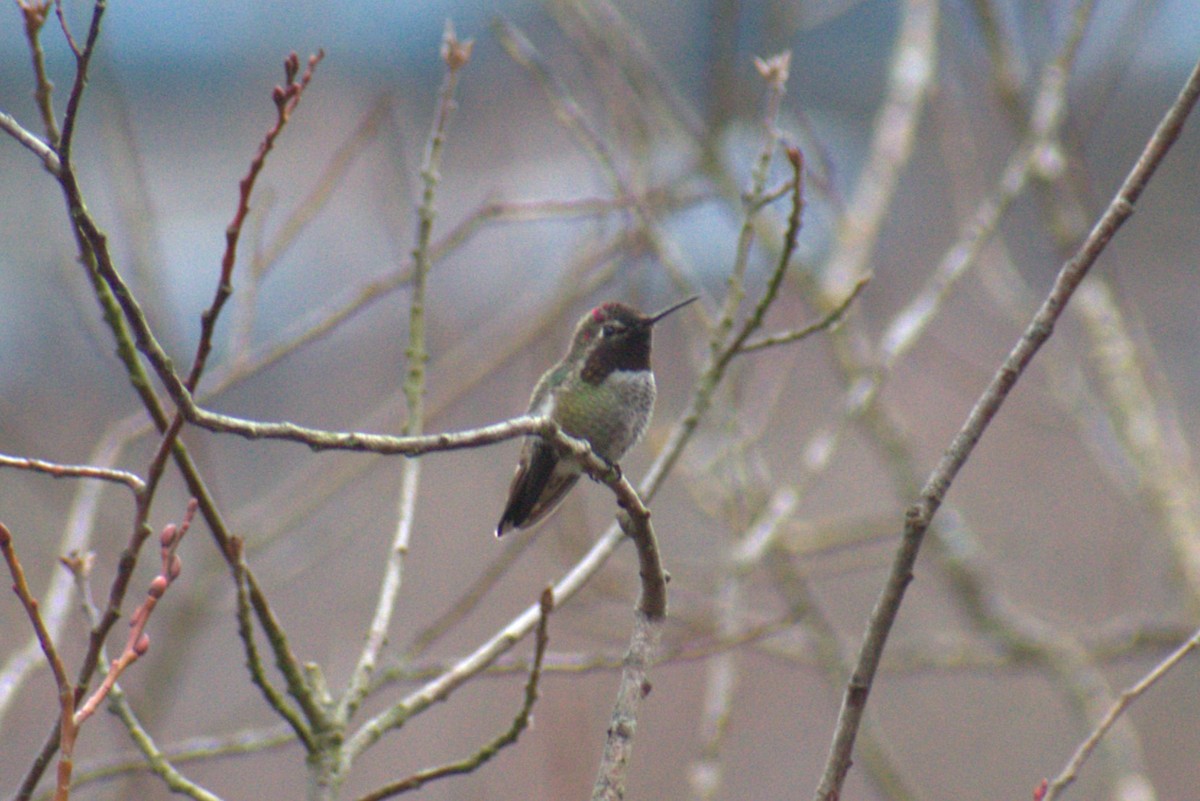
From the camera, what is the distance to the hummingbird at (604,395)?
13.0ft

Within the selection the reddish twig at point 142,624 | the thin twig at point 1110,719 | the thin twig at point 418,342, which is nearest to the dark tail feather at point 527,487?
the thin twig at point 418,342

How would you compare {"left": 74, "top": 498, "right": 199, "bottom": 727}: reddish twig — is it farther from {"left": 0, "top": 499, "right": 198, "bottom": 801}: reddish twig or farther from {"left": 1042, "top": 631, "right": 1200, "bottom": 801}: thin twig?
{"left": 1042, "top": 631, "right": 1200, "bottom": 801}: thin twig

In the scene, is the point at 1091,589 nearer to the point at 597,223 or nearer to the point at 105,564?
the point at 597,223

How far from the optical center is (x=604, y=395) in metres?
4.04

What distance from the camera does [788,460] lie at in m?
10.1

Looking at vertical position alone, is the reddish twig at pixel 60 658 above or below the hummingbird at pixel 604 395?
below

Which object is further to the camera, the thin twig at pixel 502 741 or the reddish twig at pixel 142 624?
the thin twig at pixel 502 741

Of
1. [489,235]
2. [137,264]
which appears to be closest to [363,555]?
[489,235]

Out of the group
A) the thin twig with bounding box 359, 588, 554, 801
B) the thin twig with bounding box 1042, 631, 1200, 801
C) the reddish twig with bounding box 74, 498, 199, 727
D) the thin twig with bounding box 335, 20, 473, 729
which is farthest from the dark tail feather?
the thin twig with bounding box 1042, 631, 1200, 801

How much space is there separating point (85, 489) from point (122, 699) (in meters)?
1.31

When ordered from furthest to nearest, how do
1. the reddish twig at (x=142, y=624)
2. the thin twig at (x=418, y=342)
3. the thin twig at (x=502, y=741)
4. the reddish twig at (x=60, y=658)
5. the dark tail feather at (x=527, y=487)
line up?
the dark tail feather at (x=527, y=487) → the thin twig at (x=418, y=342) → the thin twig at (x=502, y=741) → the reddish twig at (x=142, y=624) → the reddish twig at (x=60, y=658)

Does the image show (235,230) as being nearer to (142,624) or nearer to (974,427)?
(142,624)

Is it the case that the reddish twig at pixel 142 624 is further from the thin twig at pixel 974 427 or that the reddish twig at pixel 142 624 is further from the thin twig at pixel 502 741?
the thin twig at pixel 974 427

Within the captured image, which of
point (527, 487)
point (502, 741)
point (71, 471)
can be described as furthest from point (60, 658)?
point (527, 487)
